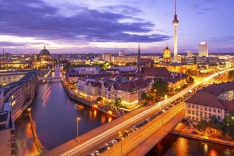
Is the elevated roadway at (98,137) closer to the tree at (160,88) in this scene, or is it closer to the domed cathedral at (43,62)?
the tree at (160,88)

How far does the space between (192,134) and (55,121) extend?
1211cm

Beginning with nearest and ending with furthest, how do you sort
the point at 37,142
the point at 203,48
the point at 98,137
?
the point at 98,137 → the point at 37,142 → the point at 203,48

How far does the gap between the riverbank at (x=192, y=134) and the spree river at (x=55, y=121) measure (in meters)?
6.66

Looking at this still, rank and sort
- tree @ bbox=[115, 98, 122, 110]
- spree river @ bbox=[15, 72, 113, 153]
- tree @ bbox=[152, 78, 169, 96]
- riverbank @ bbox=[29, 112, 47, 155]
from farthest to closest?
tree @ bbox=[152, 78, 169, 96] < tree @ bbox=[115, 98, 122, 110] < spree river @ bbox=[15, 72, 113, 153] < riverbank @ bbox=[29, 112, 47, 155]

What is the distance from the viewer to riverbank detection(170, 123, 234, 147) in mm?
16225

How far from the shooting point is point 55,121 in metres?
22.2

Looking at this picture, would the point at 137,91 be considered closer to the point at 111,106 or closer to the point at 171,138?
the point at 111,106

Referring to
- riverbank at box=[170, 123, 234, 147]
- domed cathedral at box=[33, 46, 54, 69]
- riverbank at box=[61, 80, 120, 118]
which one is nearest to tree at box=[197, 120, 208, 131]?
riverbank at box=[170, 123, 234, 147]

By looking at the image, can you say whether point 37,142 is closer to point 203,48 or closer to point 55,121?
point 55,121

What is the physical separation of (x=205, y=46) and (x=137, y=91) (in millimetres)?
109814

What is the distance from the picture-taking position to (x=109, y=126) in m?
16.7

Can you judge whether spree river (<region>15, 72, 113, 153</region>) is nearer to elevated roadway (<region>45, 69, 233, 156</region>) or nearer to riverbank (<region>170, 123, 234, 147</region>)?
elevated roadway (<region>45, 69, 233, 156</region>)

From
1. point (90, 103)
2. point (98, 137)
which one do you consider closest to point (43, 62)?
point (90, 103)

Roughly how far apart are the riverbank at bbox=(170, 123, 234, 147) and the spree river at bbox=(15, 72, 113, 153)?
666 cm
